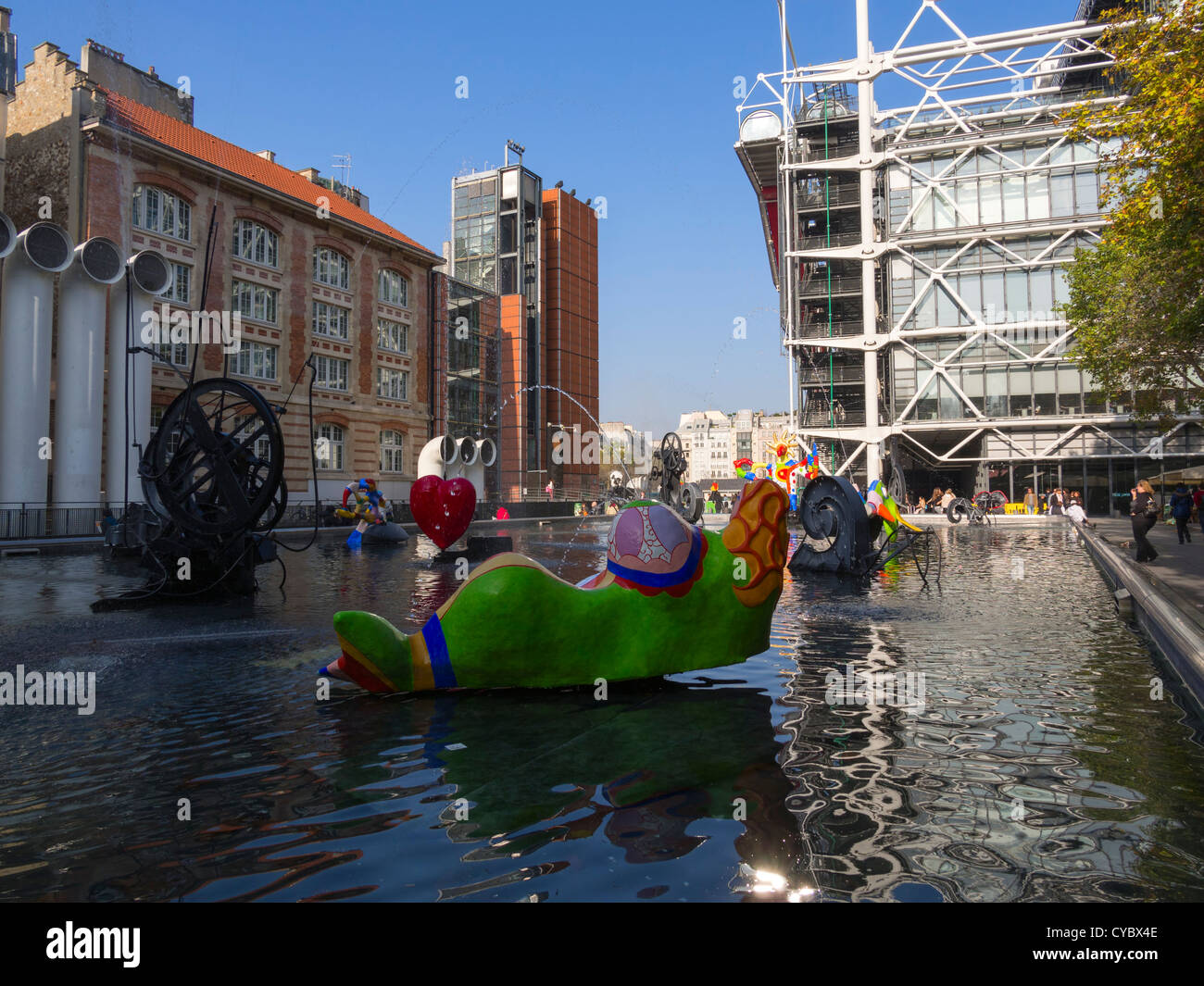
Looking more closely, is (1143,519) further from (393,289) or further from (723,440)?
(723,440)

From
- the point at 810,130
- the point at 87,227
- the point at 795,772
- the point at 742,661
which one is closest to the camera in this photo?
the point at 795,772

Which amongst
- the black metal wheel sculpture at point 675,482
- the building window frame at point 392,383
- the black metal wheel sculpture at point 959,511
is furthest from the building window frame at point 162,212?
the black metal wheel sculpture at point 959,511

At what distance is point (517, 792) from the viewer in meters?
4.19

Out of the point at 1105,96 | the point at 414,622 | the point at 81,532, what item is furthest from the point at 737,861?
the point at 1105,96

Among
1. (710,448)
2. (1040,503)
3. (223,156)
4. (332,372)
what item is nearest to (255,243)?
(223,156)

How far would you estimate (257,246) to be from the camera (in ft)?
123

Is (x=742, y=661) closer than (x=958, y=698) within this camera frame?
No

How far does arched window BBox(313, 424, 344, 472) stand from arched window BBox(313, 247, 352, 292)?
7508mm

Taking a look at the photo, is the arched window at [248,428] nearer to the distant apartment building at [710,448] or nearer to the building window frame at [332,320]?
the building window frame at [332,320]

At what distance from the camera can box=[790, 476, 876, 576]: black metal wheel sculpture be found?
49.5 ft

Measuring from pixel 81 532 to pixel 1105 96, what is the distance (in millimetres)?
54306

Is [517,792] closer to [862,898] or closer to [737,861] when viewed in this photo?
[737,861]

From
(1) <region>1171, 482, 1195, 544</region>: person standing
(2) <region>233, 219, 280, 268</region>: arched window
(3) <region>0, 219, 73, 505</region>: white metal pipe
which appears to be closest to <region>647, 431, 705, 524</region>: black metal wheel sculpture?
(1) <region>1171, 482, 1195, 544</region>: person standing
